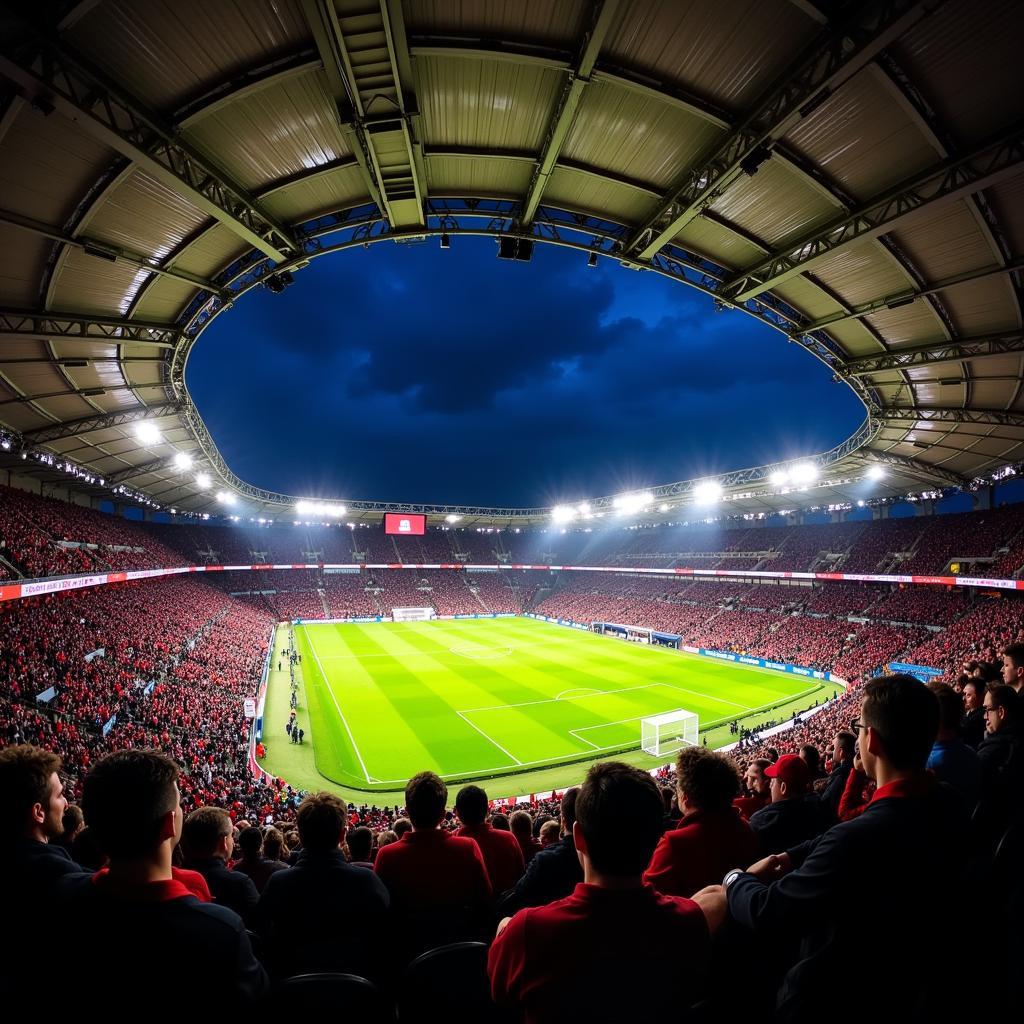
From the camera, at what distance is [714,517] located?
65688mm

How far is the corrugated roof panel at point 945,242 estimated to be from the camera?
10648mm

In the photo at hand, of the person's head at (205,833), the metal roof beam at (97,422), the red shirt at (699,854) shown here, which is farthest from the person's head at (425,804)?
the metal roof beam at (97,422)

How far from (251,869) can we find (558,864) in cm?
339

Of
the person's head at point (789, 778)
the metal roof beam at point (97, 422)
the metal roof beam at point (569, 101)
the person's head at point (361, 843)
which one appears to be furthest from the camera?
the metal roof beam at point (97, 422)

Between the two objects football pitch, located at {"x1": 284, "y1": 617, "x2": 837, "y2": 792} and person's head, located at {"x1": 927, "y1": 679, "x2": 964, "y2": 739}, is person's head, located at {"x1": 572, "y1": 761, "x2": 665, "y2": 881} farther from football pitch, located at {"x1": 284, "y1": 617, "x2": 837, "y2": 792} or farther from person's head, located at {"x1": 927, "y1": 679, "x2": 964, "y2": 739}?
football pitch, located at {"x1": 284, "y1": 617, "x2": 837, "y2": 792}

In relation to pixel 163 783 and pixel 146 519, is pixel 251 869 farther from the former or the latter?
pixel 146 519

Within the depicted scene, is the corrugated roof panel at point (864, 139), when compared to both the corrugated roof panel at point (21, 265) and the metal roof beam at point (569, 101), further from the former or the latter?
the corrugated roof panel at point (21, 265)

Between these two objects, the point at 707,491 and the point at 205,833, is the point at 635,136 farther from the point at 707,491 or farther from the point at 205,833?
the point at 707,491

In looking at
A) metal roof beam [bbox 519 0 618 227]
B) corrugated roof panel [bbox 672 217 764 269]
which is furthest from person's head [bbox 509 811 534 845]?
corrugated roof panel [bbox 672 217 764 269]

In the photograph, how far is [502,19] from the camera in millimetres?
7320

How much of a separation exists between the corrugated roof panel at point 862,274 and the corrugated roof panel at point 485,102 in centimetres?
730

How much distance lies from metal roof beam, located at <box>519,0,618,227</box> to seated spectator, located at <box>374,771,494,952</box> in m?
9.07

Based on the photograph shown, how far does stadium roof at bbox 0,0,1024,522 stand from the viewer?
23.8 ft

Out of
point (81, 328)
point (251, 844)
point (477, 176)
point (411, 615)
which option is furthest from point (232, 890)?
point (411, 615)
